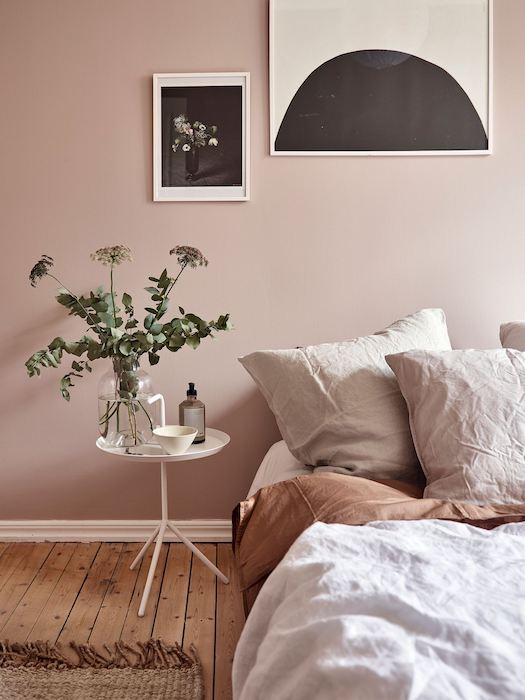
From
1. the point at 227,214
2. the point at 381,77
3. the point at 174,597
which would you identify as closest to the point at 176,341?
the point at 227,214

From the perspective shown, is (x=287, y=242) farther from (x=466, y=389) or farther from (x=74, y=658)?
(x=74, y=658)

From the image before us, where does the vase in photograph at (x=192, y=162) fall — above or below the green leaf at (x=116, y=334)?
above

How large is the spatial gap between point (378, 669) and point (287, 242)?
189cm

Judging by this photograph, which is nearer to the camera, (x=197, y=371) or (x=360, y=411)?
(x=360, y=411)

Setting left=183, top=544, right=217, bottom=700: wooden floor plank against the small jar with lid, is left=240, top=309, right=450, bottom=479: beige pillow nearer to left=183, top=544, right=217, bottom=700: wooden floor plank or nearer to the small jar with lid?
the small jar with lid

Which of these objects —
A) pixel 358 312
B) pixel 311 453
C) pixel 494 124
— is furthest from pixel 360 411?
pixel 494 124

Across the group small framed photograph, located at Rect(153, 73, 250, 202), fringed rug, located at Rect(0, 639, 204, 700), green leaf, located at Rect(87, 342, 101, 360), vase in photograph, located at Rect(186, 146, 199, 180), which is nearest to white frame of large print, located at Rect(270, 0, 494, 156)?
small framed photograph, located at Rect(153, 73, 250, 202)

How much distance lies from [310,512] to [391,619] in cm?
49

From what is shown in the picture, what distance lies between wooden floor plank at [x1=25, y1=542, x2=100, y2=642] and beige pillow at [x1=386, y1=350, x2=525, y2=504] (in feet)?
3.94

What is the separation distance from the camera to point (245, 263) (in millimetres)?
2516

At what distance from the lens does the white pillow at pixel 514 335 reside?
6.63 ft

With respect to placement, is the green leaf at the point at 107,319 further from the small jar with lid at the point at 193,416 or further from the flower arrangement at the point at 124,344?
the small jar with lid at the point at 193,416

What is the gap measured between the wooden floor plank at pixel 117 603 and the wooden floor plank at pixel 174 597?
108 mm

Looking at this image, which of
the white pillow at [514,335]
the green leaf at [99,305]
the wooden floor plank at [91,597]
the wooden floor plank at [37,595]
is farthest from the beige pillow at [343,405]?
the wooden floor plank at [37,595]
